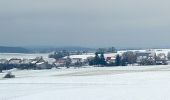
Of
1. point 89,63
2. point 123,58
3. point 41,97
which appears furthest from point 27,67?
point 41,97

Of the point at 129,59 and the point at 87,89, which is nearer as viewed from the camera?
the point at 87,89

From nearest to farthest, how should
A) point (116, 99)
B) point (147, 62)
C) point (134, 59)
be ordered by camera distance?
point (116, 99) < point (147, 62) < point (134, 59)

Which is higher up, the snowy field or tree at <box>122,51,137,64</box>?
tree at <box>122,51,137,64</box>

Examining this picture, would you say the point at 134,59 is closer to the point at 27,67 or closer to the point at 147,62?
the point at 147,62

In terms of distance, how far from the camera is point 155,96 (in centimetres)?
2577

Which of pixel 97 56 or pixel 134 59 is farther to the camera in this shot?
pixel 134 59

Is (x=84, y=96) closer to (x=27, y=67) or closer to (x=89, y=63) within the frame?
(x=27, y=67)

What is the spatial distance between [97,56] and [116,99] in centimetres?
7847

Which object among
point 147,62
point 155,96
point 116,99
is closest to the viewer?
point 116,99

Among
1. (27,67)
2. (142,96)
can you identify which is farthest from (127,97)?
(27,67)

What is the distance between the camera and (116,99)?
79.3ft

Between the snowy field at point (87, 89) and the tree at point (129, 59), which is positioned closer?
the snowy field at point (87, 89)

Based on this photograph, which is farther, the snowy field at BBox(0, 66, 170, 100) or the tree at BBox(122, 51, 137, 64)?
the tree at BBox(122, 51, 137, 64)

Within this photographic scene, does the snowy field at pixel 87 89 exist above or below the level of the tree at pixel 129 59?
below
